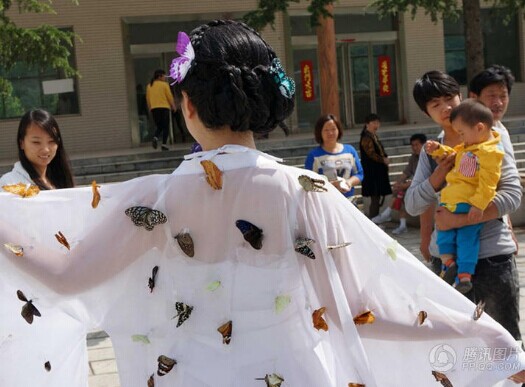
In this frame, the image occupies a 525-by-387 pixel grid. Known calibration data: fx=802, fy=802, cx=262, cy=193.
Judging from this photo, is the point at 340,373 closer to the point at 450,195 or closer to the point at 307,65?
the point at 450,195

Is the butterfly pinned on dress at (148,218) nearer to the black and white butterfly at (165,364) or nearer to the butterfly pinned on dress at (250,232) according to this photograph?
the butterfly pinned on dress at (250,232)

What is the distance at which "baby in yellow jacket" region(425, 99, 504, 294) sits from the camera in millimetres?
3146

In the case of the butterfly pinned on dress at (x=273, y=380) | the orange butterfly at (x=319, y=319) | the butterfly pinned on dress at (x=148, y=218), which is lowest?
the butterfly pinned on dress at (x=273, y=380)

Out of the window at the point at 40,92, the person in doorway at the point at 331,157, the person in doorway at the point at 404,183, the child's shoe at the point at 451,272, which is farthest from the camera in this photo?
the window at the point at 40,92

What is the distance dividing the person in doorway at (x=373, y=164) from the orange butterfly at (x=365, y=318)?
959cm

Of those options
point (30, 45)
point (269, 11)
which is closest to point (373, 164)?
point (269, 11)

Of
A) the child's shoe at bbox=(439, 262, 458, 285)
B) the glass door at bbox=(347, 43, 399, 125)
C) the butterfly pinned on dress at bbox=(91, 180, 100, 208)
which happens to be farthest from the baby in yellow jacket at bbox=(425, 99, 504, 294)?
the glass door at bbox=(347, 43, 399, 125)

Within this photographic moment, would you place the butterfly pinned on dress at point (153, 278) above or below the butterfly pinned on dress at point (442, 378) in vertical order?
above

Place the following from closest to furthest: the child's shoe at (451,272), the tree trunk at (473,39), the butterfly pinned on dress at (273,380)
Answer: the butterfly pinned on dress at (273,380) < the child's shoe at (451,272) < the tree trunk at (473,39)

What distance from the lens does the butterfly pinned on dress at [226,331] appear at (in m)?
1.85

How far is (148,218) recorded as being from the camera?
1881 mm

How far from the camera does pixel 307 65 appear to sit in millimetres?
19406

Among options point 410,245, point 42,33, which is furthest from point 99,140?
Result: point 410,245

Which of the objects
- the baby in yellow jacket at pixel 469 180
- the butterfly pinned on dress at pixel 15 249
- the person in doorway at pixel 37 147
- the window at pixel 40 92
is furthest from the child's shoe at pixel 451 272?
the window at pixel 40 92
